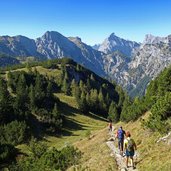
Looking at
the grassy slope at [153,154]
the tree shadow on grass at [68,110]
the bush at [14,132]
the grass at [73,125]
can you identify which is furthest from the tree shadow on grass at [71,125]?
the grassy slope at [153,154]

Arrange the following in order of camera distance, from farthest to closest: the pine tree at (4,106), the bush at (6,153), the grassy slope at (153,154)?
1. the pine tree at (4,106)
2. the bush at (6,153)
3. the grassy slope at (153,154)

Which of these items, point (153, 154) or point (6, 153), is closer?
point (153, 154)

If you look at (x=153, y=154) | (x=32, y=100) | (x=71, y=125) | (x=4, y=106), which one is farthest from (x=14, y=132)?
(x=153, y=154)

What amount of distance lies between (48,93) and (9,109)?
115 feet

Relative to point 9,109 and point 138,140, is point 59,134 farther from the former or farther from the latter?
point 138,140

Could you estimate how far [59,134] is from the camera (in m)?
126

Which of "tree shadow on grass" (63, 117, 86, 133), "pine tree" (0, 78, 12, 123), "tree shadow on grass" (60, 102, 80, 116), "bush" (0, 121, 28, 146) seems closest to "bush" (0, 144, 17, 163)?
"bush" (0, 121, 28, 146)

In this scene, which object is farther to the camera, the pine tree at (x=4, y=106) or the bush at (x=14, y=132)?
the pine tree at (x=4, y=106)

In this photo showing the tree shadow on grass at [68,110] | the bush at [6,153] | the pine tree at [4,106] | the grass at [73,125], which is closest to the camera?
the bush at [6,153]

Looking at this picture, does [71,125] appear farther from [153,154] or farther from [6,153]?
[153,154]

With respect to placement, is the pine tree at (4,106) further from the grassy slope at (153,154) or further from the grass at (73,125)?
the grassy slope at (153,154)

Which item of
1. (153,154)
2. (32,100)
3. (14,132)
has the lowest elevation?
(14,132)

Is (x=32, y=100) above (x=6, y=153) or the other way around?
above

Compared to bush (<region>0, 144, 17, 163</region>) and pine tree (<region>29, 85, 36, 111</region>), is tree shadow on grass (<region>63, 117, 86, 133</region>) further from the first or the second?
bush (<region>0, 144, 17, 163</region>)
